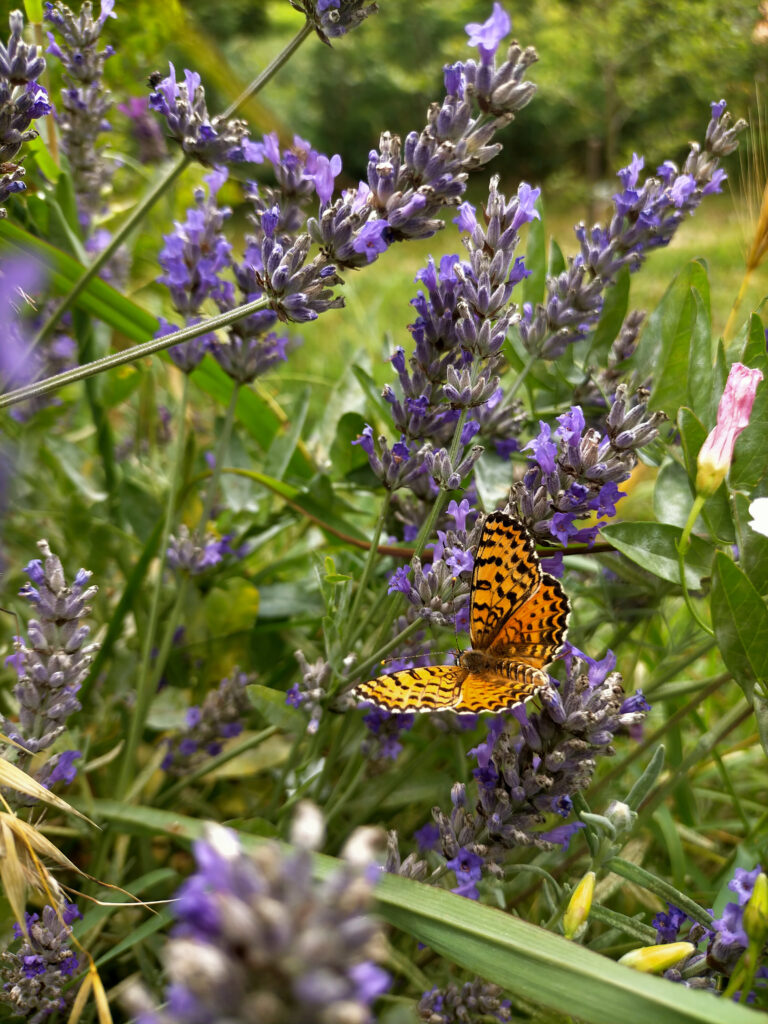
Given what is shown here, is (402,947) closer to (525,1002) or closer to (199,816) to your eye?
(525,1002)

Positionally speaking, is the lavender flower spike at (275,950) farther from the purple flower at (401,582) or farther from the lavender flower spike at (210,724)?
the lavender flower spike at (210,724)

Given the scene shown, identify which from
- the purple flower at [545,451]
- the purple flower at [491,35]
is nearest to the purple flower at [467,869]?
the purple flower at [545,451]

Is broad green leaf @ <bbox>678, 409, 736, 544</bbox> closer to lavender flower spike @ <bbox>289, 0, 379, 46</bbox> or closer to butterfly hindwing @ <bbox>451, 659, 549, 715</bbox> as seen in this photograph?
butterfly hindwing @ <bbox>451, 659, 549, 715</bbox>

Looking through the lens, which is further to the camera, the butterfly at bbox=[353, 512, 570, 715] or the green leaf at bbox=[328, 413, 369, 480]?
the green leaf at bbox=[328, 413, 369, 480]

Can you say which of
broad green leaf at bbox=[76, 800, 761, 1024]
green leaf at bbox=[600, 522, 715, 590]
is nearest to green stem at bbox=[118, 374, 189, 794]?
broad green leaf at bbox=[76, 800, 761, 1024]

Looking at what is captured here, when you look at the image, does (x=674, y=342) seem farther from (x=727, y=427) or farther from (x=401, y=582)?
(x=401, y=582)

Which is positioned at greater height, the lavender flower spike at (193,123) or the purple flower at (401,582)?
the lavender flower spike at (193,123)
